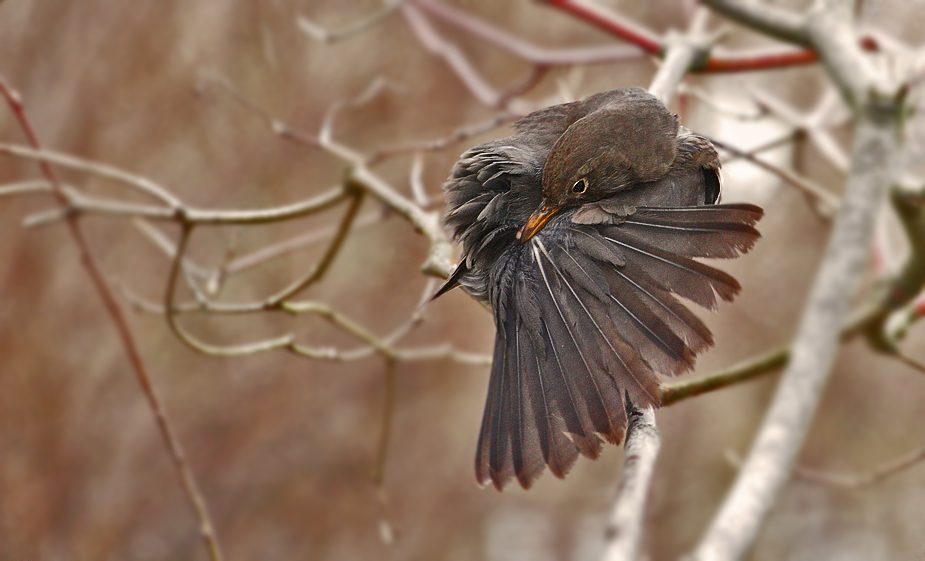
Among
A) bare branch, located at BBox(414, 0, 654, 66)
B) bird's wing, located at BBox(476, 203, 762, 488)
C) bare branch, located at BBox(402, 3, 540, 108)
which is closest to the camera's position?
bird's wing, located at BBox(476, 203, 762, 488)

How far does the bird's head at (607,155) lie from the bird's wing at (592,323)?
0.30 ft

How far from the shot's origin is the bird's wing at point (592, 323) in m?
1.52

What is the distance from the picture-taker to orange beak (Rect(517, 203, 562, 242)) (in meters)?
1.81

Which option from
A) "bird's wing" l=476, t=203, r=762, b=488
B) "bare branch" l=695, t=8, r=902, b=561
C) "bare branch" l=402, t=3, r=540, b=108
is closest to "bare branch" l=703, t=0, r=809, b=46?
"bare branch" l=695, t=8, r=902, b=561

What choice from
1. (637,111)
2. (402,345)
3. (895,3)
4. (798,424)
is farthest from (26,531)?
(895,3)

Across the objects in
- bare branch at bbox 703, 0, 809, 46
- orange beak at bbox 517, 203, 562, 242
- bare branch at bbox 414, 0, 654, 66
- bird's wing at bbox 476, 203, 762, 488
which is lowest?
bird's wing at bbox 476, 203, 762, 488

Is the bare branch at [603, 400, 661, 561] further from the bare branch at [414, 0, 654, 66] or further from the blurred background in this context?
the blurred background

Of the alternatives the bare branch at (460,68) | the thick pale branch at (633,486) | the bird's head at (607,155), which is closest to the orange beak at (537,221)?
the bird's head at (607,155)

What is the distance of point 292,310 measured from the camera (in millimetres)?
2100

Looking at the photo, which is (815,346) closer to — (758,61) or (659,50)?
(659,50)

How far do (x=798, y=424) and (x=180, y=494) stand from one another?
4908 mm

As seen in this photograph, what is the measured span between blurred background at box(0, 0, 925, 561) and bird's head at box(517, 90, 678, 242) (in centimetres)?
165

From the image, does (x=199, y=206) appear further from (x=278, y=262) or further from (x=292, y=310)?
(x=292, y=310)

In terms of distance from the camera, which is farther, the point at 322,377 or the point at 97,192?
the point at 322,377
